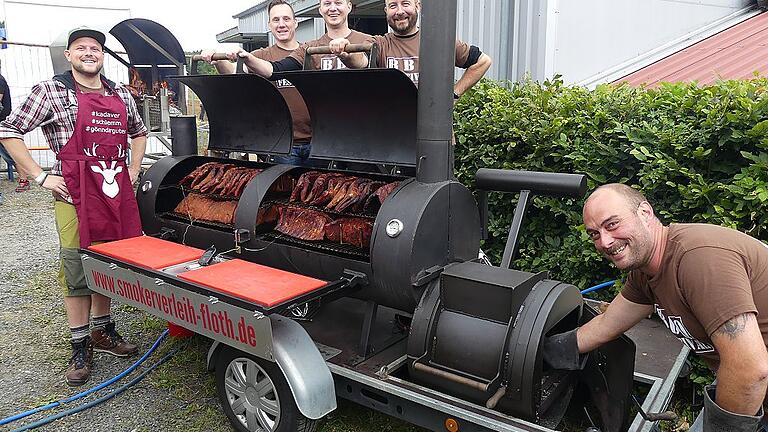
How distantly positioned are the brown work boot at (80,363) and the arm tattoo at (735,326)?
378 centimetres

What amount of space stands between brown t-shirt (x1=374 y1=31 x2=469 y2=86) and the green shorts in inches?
92.0

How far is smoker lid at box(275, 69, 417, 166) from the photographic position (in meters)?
3.25

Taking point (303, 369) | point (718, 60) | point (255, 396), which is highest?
point (718, 60)

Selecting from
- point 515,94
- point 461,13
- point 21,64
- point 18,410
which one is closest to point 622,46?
point 461,13

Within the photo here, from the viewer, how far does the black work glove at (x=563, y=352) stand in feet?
8.65

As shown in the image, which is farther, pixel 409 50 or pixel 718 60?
pixel 718 60

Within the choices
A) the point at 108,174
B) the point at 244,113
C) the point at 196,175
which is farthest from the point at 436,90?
the point at 108,174

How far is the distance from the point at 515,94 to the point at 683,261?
285cm

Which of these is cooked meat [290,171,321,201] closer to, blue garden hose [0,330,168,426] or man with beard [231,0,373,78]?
man with beard [231,0,373,78]

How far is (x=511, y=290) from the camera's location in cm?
252

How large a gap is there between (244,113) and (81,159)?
1108 millimetres

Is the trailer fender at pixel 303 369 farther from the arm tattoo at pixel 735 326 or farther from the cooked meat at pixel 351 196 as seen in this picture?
the arm tattoo at pixel 735 326

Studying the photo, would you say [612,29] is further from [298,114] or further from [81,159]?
[81,159]

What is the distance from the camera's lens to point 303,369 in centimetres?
281
